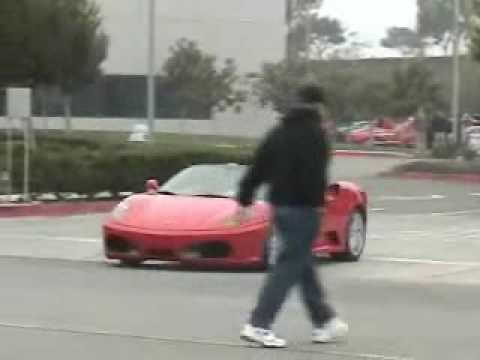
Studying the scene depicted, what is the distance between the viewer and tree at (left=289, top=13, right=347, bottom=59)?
302 feet

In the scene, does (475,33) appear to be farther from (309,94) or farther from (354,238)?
(309,94)

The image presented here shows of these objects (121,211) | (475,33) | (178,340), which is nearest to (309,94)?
(178,340)

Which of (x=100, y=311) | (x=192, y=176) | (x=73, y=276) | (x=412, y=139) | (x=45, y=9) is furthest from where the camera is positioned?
(x=412, y=139)

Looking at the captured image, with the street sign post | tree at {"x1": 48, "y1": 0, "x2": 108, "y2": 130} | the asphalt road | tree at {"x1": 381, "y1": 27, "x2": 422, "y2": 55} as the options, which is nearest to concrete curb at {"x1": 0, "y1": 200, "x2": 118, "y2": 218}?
the street sign post

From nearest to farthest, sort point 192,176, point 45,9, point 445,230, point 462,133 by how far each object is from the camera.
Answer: point 192,176, point 445,230, point 45,9, point 462,133

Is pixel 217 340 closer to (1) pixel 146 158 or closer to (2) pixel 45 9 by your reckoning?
(1) pixel 146 158

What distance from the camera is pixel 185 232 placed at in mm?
14234

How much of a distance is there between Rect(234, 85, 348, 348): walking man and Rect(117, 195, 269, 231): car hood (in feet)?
17.2

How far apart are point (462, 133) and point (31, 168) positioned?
26087 mm

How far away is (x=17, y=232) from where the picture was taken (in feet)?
66.8

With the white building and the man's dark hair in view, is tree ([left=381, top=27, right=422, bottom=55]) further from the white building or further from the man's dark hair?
the man's dark hair

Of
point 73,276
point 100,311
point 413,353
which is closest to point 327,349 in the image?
point 413,353

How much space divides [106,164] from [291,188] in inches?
733

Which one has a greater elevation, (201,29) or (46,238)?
(201,29)
